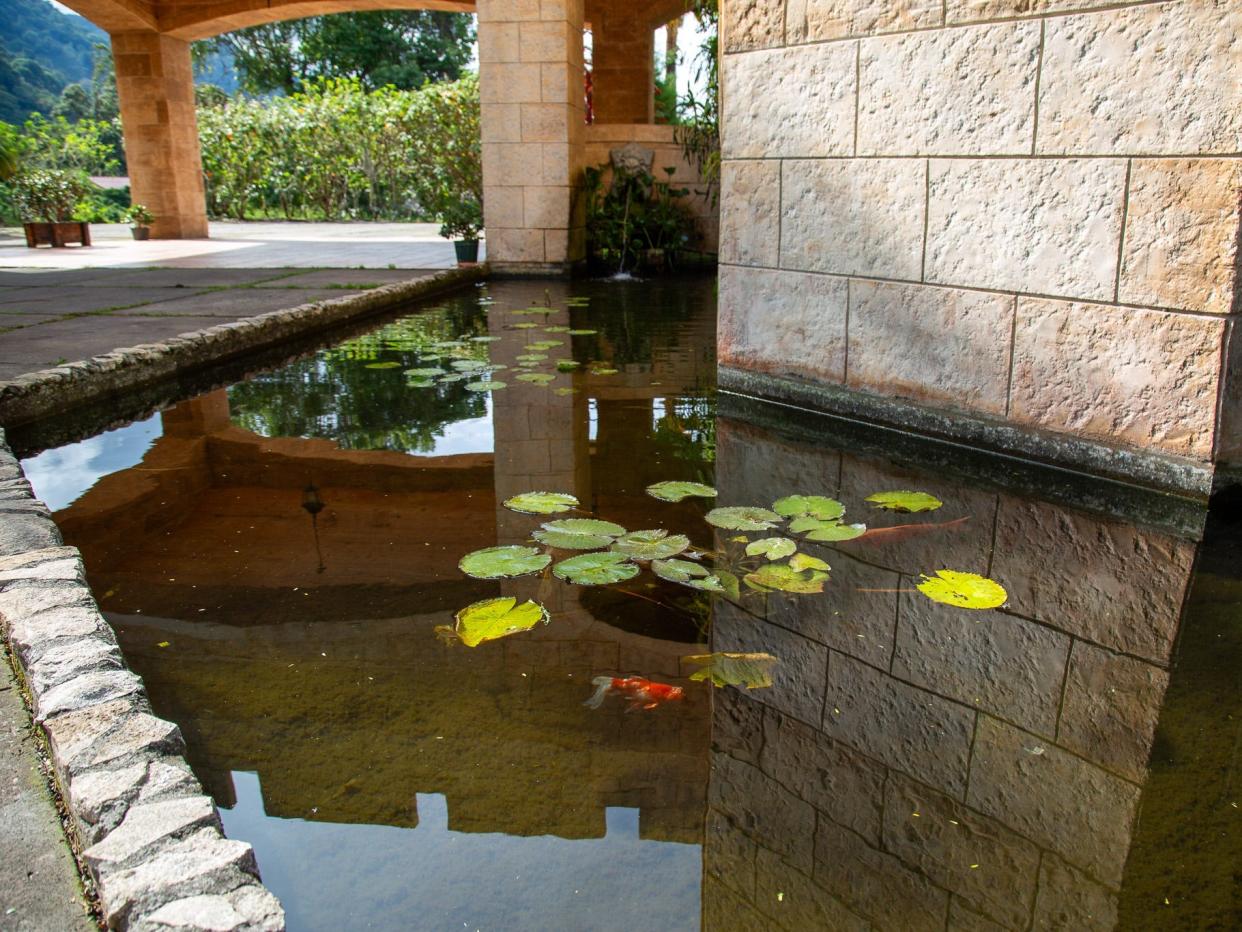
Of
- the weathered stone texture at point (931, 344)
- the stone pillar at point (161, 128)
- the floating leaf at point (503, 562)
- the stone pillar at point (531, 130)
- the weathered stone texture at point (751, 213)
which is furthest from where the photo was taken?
the stone pillar at point (161, 128)

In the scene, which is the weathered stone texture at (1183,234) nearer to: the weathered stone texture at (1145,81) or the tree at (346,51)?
the weathered stone texture at (1145,81)

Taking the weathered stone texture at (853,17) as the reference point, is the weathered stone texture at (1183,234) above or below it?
below

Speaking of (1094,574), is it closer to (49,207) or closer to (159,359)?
(159,359)

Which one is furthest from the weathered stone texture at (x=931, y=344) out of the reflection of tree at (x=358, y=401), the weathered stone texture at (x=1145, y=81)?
the reflection of tree at (x=358, y=401)

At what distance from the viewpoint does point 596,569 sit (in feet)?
7.20

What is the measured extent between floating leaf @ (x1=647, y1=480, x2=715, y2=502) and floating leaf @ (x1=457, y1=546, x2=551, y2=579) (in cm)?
51

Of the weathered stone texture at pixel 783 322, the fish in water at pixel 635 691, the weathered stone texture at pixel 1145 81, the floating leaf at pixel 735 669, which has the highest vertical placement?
the weathered stone texture at pixel 1145 81

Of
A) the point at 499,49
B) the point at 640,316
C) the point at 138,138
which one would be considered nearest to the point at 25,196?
the point at 138,138

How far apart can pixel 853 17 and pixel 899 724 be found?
2.47m

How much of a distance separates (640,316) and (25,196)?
8.45 metres

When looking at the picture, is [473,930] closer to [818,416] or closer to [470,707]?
[470,707]

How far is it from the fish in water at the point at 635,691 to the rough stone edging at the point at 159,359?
2705 mm

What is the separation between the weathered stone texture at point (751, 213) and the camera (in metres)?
3.61

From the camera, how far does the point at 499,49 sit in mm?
8242
